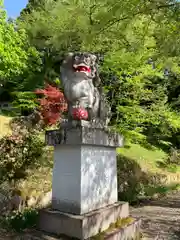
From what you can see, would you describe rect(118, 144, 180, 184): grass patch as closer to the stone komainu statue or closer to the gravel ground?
the gravel ground

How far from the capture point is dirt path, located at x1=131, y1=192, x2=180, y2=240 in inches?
179

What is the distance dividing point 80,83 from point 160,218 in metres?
3.21

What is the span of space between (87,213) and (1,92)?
16.7 meters

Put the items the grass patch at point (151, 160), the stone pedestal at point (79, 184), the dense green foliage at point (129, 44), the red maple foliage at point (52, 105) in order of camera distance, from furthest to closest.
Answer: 1. the grass patch at point (151, 160)
2. the red maple foliage at point (52, 105)
3. the dense green foliage at point (129, 44)
4. the stone pedestal at point (79, 184)

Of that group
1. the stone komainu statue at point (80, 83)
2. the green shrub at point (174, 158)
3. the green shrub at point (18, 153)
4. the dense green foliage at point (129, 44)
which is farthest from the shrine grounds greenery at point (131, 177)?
the stone komainu statue at point (80, 83)

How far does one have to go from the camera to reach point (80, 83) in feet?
13.1

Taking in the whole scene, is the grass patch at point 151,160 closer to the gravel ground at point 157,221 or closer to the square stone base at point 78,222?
the gravel ground at point 157,221

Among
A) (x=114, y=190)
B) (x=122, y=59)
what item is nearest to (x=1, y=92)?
(x=122, y=59)

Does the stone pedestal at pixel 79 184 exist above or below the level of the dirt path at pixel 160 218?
above

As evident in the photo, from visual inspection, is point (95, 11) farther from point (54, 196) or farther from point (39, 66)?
point (39, 66)

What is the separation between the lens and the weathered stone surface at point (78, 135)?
3699 millimetres

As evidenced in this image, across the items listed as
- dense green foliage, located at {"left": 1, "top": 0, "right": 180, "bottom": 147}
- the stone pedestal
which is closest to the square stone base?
the stone pedestal

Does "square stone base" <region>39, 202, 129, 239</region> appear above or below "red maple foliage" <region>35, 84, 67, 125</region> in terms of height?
below

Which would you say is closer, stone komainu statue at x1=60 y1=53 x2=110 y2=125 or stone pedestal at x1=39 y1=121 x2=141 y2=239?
stone pedestal at x1=39 y1=121 x2=141 y2=239
